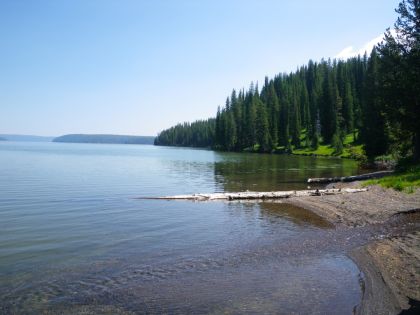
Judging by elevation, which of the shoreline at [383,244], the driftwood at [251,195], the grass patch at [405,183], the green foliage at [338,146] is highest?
the green foliage at [338,146]

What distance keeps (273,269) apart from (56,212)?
17.5 metres

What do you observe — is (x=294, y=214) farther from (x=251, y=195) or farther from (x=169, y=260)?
(x=169, y=260)

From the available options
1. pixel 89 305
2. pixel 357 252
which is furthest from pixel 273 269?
pixel 89 305

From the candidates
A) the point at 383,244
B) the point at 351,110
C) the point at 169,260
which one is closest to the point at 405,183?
the point at 383,244

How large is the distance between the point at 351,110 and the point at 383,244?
123 meters

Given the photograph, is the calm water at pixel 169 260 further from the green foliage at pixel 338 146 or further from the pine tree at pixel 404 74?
the green foliage at pixel 338 146

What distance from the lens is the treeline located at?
39.4 metres

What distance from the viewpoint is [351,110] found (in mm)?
131250

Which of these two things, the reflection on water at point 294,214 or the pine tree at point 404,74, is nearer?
the reflection on water at point 294,214

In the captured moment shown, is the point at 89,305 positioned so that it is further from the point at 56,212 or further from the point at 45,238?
the point at 56,212

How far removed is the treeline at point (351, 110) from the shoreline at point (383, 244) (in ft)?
45.7

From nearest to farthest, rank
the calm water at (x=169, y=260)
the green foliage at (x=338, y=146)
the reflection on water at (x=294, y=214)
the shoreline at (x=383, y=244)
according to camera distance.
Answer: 1. the shoreline at (x=383, y=244)
2. the calm water at (x=169, y=260)
3. the reflection on water at (x=294, y=214)
4. the green foliage at (x=338, y=146)

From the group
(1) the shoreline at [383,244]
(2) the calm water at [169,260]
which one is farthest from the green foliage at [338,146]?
(2) the calm water at [169,260]

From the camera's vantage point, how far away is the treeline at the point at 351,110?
129 feet
